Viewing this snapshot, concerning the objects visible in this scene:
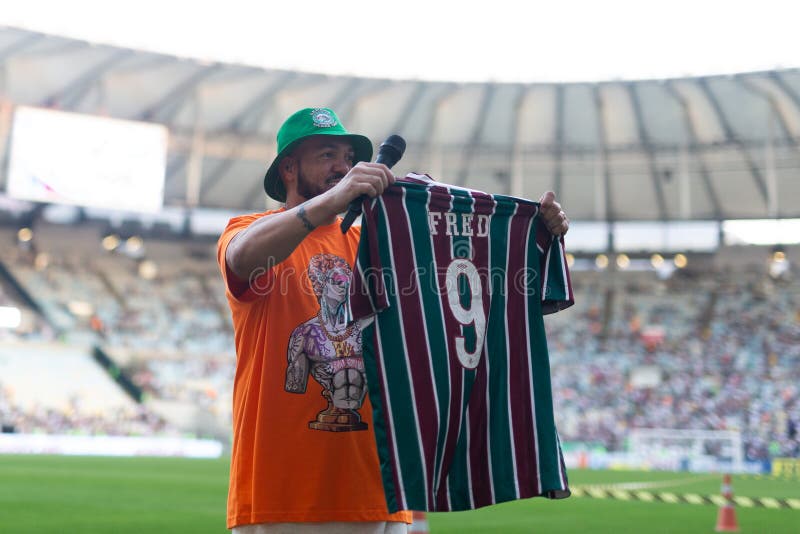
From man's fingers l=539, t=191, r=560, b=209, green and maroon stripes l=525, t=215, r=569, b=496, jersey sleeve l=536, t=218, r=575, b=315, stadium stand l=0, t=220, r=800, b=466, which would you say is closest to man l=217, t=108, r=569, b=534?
green and maroon stripes l=525, t=215, r=569, b=496

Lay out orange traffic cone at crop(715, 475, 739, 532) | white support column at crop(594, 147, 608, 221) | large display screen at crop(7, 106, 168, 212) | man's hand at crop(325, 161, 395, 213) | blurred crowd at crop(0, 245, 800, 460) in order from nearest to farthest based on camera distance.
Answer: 1. man's hand at crop(325, 161, 395, 213)
2. orange traffic cone at crop(715, 475, 739, 532)
3. blurred crowd at crop(0, 245, 800, 460)
4. large display screen at crop(7, 106, 168, 212)
5. white support column at crop(594, 147, 608, 221)

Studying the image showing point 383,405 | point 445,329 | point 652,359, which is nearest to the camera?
point 383,405

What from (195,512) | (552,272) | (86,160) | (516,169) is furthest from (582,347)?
(552,272)

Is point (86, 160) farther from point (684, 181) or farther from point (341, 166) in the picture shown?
point (341, 166)

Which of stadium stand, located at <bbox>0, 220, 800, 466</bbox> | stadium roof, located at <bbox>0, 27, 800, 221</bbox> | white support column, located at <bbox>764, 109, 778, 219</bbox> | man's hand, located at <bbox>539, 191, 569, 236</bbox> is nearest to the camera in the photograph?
man's hand, located at <bbox>539, 191, 569, 236</bbox>

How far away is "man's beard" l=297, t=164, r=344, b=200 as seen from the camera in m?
3.38

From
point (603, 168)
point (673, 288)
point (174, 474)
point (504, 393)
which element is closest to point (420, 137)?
point (603, 168)

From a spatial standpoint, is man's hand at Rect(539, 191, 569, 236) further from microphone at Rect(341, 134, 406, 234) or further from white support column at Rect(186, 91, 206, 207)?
white support column at Rect(186, 91, 206, 207)

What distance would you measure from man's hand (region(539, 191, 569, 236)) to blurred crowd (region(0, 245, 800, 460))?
26281mm

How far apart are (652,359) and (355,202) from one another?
3295cm

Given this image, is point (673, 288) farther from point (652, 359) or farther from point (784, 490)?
point (784, 490)

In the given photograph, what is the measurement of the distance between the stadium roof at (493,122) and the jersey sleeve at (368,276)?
97.9 ft

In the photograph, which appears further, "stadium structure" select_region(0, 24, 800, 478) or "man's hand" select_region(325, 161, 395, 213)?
"stadium structure" select_region(0, 24, 800, 478)

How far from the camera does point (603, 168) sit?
37.4 m
